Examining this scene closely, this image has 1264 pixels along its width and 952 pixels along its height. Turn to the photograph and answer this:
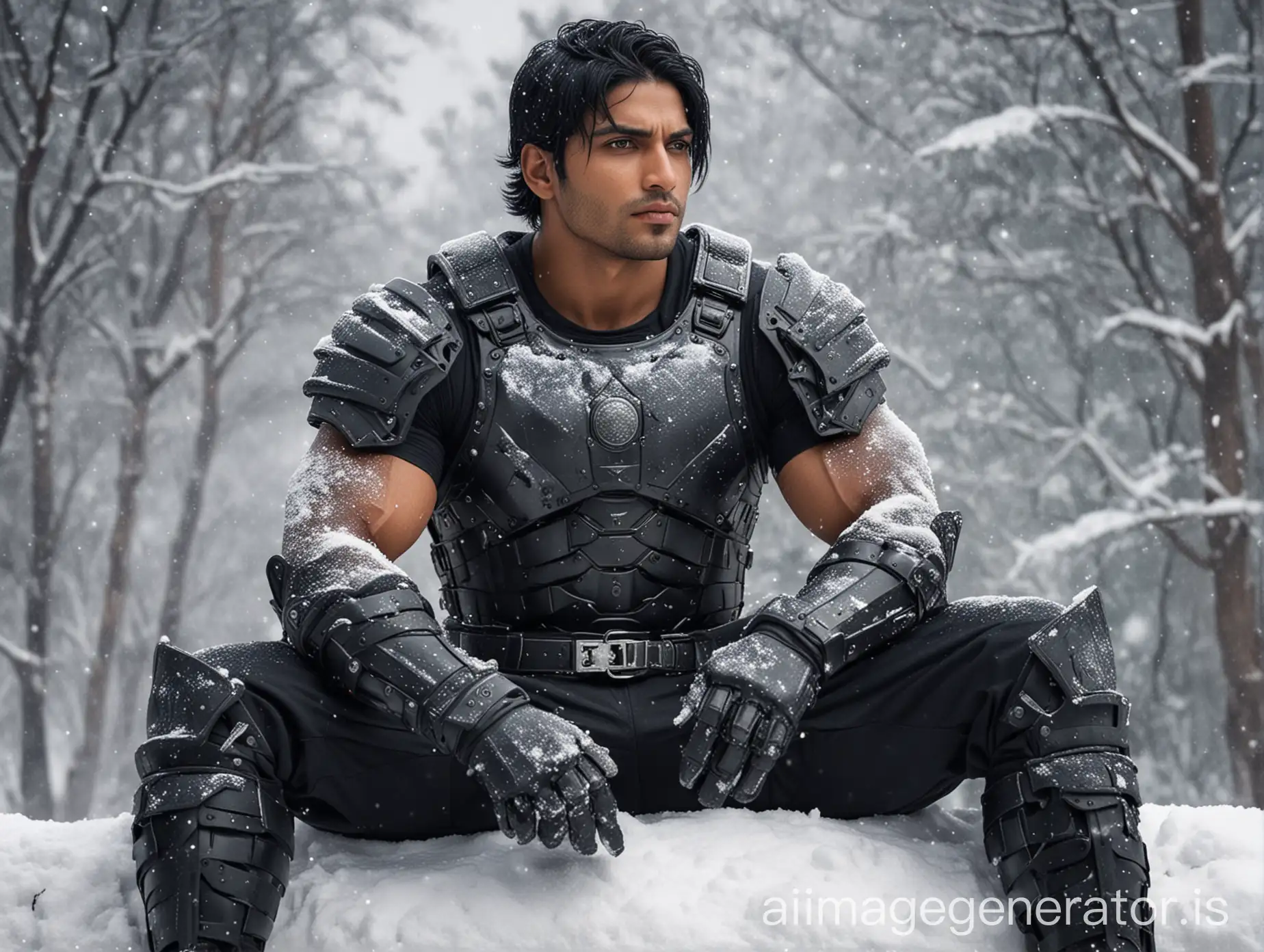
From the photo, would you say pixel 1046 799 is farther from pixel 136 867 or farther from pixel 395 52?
pixel 395 52

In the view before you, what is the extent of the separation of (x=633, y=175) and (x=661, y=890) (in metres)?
1.49

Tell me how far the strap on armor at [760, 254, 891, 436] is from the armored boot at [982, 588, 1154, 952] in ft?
2.19

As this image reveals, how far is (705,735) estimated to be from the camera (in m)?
2.72

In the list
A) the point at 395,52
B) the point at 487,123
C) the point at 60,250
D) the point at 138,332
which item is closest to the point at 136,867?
the point at 60,250

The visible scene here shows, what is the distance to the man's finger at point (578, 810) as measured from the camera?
8.66 ft

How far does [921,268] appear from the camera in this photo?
1198 centimetres

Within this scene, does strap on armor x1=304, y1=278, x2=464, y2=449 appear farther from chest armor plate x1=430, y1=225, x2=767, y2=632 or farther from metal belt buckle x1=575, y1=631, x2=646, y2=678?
metal belt buckle x1=575, y1=631, x2=646, y2=678

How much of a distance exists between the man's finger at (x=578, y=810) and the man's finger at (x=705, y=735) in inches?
7.1

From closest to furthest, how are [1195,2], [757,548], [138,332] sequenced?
[1195,2] < [138,332] < [757,548]

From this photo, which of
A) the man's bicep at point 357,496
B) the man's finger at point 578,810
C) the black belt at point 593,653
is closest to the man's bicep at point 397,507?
the man's bicep at point 357,496

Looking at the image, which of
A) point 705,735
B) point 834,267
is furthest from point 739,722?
point 834,267

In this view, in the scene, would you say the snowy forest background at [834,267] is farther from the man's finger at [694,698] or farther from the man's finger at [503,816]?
the man's finger at [503,816]

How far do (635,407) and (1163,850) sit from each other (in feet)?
4.66

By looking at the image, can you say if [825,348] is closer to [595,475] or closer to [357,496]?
[595,475]
